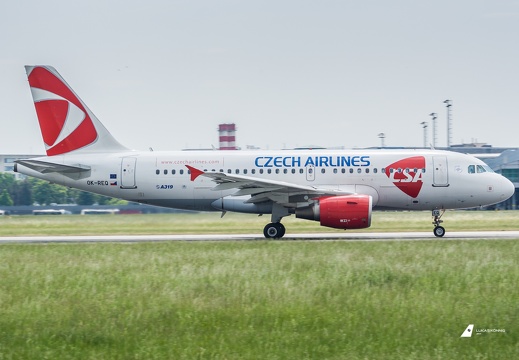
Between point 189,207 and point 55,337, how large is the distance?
2022 cm

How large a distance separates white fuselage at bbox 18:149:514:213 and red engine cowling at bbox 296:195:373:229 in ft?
8.12

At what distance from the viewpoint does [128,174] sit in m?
31.5

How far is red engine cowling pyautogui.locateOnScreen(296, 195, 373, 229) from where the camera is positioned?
27.2 metres

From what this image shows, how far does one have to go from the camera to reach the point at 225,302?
13.5 meters

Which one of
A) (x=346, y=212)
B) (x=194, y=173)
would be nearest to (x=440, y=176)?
(x=346, y=212)

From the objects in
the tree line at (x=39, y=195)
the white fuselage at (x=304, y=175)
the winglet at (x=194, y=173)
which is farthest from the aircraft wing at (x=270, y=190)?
the tree line at (x=39, y=195)

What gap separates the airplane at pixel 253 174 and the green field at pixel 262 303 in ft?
22.0

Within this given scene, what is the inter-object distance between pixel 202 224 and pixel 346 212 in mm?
13298

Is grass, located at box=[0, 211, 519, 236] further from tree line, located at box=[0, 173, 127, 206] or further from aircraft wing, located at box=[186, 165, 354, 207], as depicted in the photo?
tree line, located at box=[0, 173, 127, 206]

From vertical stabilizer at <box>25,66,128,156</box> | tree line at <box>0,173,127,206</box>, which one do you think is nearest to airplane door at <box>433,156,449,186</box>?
vertical stabilizer at <box>25,66,128,156</box>

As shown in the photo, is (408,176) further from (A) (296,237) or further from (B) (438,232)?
(A) (296,237)

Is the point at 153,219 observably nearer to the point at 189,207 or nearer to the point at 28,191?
the point at 189,207

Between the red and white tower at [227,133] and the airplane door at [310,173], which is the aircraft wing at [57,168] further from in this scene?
the red and white tower at [227,133]

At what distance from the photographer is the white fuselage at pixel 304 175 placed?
29.8m
